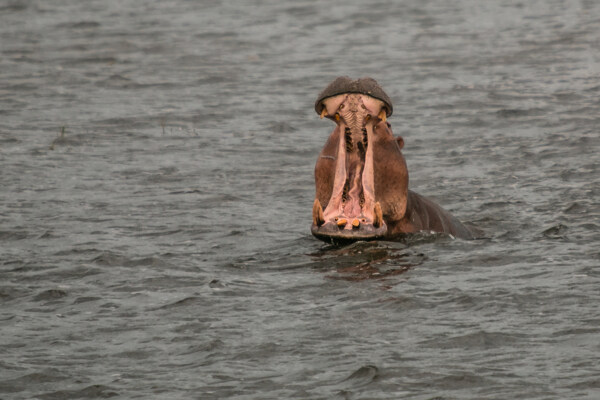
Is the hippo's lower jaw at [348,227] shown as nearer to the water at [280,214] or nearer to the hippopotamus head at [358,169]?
the hippopotamus head at [358,169]

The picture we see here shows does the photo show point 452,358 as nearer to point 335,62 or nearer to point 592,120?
point 592,120

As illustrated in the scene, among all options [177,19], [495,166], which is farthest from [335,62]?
[495,166]

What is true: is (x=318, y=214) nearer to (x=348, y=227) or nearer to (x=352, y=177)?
(x=348, y=227)

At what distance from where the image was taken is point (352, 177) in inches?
356

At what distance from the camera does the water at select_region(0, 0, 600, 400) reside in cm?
712

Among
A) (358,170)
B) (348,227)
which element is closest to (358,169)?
(358,170)

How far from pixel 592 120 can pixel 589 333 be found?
25.4ft

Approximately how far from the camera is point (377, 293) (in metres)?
8.39

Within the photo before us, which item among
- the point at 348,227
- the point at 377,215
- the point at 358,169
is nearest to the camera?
the point at 377,215

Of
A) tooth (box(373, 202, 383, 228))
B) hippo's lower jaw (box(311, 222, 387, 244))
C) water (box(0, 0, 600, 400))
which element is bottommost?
water (box(0, 0, 600, 400))

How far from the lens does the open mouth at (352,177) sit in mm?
8727

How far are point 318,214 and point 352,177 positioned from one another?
437mm

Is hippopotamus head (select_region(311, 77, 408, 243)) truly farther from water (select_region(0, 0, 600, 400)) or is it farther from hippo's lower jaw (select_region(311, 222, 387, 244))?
water (select_region(0, 0, 600, 400))

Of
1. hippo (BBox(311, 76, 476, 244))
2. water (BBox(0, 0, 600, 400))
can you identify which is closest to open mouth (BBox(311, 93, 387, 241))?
hippo (BBox(311, 76, 476, 244))
